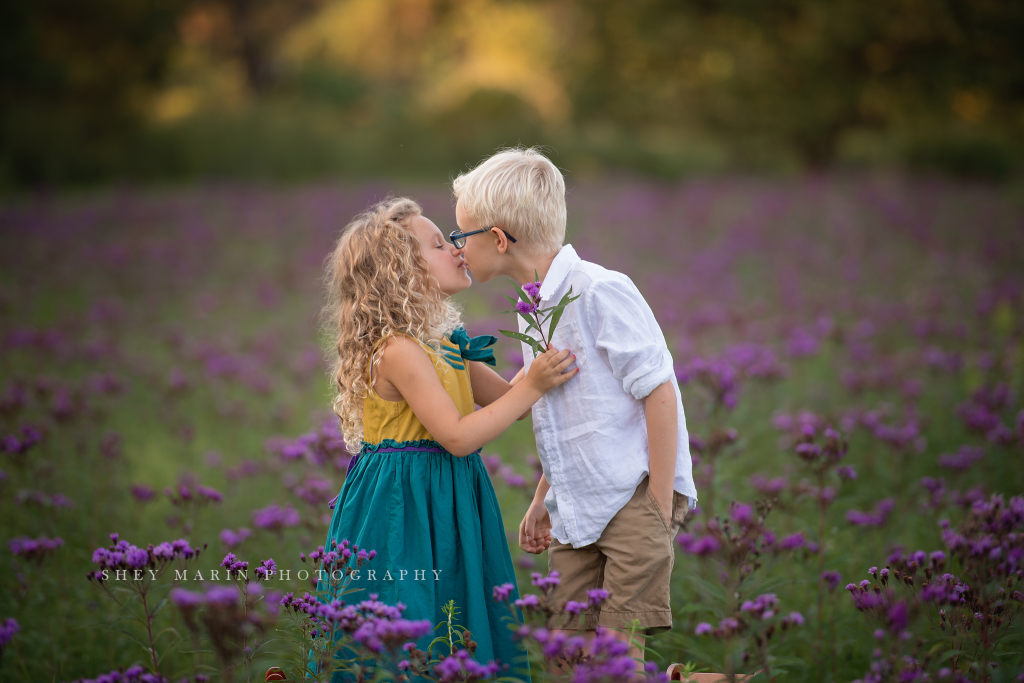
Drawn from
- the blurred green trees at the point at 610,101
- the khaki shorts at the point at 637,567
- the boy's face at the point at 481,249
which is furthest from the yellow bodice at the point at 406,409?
the blurred green trees at the point at 610,101

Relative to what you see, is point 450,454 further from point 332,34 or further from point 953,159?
point 332,34

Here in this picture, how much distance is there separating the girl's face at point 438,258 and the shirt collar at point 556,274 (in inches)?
12.6

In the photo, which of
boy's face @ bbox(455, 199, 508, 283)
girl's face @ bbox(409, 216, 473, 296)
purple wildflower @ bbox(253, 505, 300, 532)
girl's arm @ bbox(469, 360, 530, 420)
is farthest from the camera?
purple wildflower @ bbox(253, 505, 300, 532)

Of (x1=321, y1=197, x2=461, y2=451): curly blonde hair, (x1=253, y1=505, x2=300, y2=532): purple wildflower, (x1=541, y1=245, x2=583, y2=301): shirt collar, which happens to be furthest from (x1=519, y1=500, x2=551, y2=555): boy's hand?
(x1=253, y1=505, x2=300, y2=532): purple wildflower

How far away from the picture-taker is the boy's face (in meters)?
2.34

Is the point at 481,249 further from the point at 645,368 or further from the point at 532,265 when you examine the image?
the point at 645,368

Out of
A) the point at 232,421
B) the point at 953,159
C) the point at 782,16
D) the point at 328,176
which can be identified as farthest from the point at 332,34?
the point at 232,421

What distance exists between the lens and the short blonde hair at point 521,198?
2266 mm

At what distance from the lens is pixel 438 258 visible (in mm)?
2469

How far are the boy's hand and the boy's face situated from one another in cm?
80

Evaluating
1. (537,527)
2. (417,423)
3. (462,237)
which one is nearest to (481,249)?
(462,237)

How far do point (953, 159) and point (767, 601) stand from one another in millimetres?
22320

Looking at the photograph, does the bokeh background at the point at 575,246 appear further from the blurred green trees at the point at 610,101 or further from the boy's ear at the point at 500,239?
the boy's ear at the point at 500,239

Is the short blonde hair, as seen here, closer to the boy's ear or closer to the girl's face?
the boy's ear
